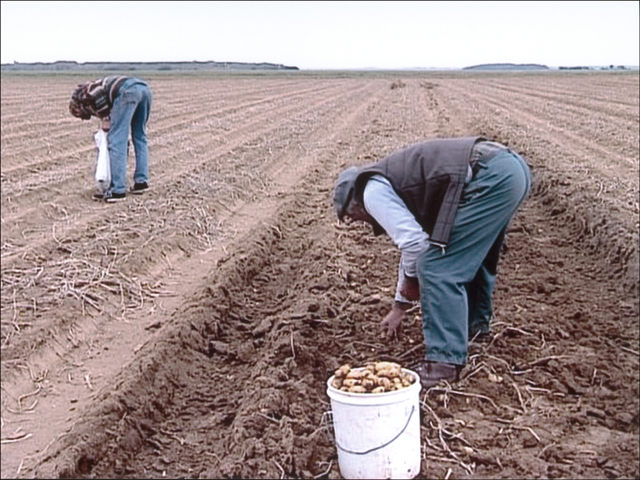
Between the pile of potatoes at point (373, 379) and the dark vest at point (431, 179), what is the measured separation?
92cm

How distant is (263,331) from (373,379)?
2.30 metres

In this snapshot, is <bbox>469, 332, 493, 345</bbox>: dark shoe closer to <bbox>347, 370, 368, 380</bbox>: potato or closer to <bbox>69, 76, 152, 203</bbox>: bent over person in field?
<bbox>347, 370, 368, 380</bbox>: potato

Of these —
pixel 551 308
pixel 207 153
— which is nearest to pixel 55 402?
pixel 551 308

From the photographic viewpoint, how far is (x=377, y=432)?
142 inches

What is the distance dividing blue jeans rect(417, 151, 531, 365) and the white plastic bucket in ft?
2.85

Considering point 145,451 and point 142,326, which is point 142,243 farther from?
point 145,451

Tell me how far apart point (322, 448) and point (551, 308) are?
2.78 metres

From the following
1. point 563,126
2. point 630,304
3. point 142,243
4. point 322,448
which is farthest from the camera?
point 563,126

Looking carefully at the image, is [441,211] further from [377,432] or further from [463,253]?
[377,432]

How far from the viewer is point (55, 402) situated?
4832 millimetres

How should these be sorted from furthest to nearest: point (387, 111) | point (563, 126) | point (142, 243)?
point (387, 111) < point (563, 126) < point (142, 243)

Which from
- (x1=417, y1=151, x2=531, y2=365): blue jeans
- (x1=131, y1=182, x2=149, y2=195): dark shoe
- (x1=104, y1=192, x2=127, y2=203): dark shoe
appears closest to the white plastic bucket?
(x1=417, y1=151, x2=531, y2=365): blue jeans

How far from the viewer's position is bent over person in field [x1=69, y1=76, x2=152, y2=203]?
9.13 m

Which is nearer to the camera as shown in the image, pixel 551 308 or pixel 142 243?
pixel 551 308
